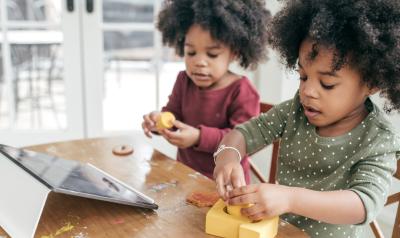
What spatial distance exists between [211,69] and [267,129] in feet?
1.11

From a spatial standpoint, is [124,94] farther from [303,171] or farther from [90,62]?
[303,171]

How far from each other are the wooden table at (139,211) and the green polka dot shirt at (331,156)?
131mm

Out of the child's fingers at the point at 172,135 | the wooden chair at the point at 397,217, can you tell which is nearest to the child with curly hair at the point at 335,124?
the wooden chair at the point at 397,217

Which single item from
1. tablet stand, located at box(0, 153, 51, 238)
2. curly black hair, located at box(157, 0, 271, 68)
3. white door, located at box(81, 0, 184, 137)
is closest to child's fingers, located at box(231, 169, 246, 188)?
tablet stand, located at box(0, 153, 51, 238)

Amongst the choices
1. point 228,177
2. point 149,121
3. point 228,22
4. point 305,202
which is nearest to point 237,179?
point 228,177

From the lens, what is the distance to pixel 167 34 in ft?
4.70

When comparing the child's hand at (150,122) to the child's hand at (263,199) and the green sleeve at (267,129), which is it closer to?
the green sleeve at (267,129)

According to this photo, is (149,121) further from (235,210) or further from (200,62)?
(235,210)

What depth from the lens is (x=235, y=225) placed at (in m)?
0.72

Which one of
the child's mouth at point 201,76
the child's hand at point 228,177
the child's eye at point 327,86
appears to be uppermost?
the child's eye at point 327,86

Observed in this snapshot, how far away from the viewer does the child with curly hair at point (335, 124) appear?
2.36 feet

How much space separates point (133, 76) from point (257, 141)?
138cm

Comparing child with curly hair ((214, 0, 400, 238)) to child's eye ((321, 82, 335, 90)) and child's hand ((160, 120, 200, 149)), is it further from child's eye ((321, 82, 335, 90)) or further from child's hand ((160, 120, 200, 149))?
child's hand ((160, 120, 200, 149))

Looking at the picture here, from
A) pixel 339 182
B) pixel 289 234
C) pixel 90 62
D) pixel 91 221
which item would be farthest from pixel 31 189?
pixel 90 62
